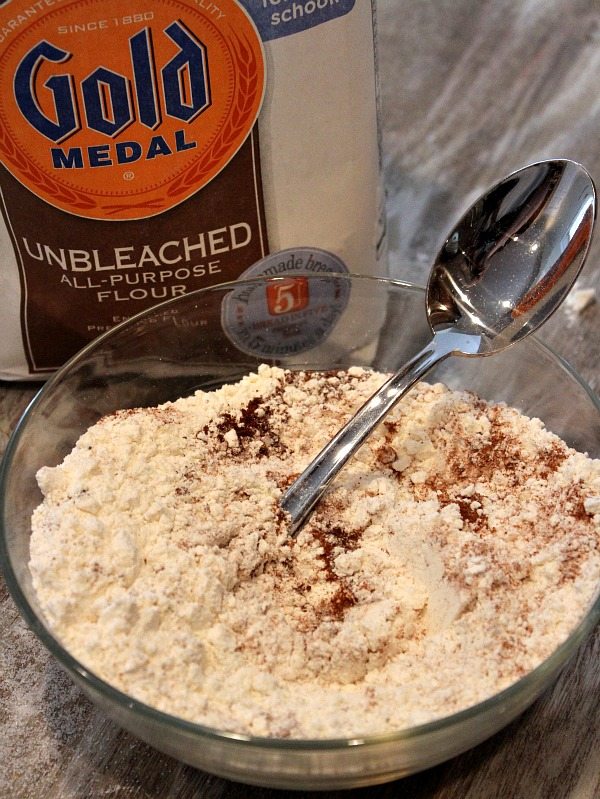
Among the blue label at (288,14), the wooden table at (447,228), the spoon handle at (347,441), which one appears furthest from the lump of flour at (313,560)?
the blue label at (288,14)

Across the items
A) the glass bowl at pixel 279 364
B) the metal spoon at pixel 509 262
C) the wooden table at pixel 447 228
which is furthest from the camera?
Answer: the metal spoon at pixel 509 262

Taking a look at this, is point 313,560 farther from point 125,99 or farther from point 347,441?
point 125,99

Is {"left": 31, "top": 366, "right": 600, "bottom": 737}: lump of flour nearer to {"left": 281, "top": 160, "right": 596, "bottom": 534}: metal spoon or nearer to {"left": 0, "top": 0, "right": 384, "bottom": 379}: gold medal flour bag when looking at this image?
{"left": 281, "top": 160, "right": 596, "bottom": 534}: metal spoon

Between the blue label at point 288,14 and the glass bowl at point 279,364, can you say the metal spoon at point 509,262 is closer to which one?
the glass bowl at point 279,364

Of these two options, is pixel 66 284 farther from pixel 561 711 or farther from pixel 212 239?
pixel 561 711

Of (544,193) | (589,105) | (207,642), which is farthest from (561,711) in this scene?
(589,105)

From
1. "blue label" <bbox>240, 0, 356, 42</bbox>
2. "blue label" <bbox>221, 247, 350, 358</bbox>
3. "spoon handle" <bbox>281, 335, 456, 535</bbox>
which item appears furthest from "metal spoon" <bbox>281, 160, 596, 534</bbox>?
"blue label" <bbox>240, 0, 356, 42</bbox>
